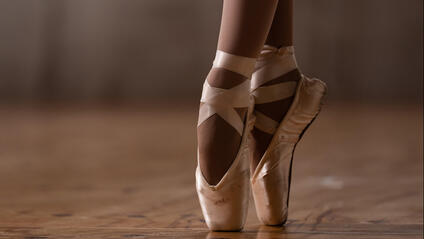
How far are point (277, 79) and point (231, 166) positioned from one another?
17 centimetres

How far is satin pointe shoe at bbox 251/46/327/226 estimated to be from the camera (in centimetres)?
93

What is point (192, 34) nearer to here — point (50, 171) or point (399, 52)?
point (399, 52)

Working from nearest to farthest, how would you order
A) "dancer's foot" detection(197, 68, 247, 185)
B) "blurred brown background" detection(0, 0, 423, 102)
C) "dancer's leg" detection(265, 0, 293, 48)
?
"dancer's foot" detection(197, 68, 247, 185), "dancer's leg" detection(265, 0, 293, 48), "blurred brown background" detection(0, 0, 423, 102)

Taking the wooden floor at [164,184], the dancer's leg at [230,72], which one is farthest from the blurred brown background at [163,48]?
the dancer's leg at [230,72]

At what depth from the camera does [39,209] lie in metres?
1.11

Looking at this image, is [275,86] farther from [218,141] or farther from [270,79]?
[218,141]

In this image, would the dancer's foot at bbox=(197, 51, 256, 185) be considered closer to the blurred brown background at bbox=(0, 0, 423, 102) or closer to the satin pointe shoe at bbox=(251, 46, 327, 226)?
the satin pointe shoe at bbox=(251, 46, 327, 226)

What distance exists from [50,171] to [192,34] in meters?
4.56

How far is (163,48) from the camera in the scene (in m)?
6.22

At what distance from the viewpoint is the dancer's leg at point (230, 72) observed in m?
0.86

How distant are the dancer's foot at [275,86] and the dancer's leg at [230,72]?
7 cm

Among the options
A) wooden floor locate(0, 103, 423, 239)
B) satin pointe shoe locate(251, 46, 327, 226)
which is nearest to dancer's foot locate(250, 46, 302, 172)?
satin pointe shoe locate(251, 46, 327, 226)

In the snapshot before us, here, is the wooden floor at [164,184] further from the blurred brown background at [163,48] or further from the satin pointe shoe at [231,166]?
the blurred brown background at [163,48]

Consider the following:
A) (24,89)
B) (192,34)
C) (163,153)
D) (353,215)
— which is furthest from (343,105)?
(353,215)
